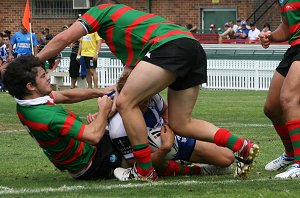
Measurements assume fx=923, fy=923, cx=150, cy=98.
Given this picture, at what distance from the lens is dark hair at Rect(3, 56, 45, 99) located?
7.80 m

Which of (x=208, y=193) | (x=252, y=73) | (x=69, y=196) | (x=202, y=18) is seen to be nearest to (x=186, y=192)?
(x=208, y=193)

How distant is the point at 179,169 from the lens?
28.3 feet

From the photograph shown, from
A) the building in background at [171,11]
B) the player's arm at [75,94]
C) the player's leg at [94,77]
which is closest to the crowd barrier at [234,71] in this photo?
the player's leg at [94,77]

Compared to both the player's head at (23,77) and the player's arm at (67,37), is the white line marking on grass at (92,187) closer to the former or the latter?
the player's head at (23,77)

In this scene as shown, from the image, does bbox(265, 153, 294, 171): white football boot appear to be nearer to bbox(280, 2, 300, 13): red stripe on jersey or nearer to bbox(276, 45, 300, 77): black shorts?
bbox(276, 45, 300, 77): black shorts

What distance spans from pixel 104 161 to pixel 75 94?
705 millimetres

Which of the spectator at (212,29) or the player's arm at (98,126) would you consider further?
the spectator at (212,29)

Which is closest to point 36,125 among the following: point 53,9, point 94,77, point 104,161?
point 104,161

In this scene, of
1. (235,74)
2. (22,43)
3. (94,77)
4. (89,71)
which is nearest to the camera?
(94,77)

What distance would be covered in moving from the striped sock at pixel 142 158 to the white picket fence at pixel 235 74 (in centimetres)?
2099

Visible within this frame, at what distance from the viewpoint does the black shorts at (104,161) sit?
8.29 metres

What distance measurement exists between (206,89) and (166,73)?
22.6 m

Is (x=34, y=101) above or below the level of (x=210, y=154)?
above

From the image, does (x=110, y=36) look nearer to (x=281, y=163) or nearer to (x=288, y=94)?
(x=288, y=94)
